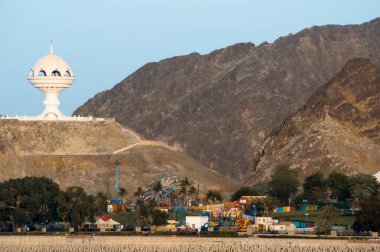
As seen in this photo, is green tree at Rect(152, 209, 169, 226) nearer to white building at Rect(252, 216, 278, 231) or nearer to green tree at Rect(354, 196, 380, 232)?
white building at Rect(252, 216, 278, 231)

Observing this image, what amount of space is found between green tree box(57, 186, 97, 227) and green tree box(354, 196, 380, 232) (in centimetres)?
3318

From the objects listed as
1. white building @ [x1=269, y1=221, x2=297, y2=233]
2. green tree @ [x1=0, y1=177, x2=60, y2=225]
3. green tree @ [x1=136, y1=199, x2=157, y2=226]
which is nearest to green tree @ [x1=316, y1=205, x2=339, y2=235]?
white building @ [x1=269, y1=221, x2=297, y2=233]

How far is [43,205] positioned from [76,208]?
9.06 meters

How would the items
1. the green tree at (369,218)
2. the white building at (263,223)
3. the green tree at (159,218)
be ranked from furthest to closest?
the green tree at (159,218) < the white building at (263,223) < the green tree at (369,218)

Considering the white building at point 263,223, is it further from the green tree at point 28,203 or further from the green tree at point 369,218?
the green tree at point 28,203

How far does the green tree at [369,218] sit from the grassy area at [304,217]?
9.33m

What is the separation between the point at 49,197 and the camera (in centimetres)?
18888

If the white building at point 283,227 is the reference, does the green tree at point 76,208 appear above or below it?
above

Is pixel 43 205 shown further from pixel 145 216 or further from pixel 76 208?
pixel 145 216

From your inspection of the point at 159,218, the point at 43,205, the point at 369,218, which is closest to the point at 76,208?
the point at 43,205

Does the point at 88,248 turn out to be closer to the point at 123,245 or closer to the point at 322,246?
the point at 123,245

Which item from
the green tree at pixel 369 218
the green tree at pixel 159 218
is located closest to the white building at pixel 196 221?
the green tree at pixel 159 218

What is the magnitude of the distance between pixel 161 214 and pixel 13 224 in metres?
18.8

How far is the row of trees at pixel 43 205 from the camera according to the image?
591 feet
